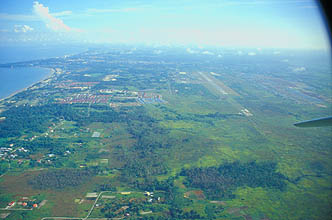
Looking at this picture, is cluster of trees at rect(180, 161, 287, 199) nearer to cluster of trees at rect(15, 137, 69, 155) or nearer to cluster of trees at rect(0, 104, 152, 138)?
cluster of trees at rect(15, 137, 69, 155)

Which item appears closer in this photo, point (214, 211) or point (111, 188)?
point (214, 211)

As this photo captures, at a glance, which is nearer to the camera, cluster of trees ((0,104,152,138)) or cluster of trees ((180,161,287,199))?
cluster of trees ((180,161,287,199))

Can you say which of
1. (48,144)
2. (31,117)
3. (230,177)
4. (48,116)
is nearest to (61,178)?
(48,144)

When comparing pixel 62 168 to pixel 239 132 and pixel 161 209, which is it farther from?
pixel 239 132

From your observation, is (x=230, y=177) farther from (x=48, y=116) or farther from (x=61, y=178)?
(x=48, y=116)

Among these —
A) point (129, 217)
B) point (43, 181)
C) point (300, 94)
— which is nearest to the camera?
point (129, 217)

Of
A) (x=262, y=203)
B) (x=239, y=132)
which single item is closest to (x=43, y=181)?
(x=262, y=203)

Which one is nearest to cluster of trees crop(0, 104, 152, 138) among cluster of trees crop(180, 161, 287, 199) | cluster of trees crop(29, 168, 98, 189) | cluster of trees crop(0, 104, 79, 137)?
cluster of trees crop(0, 104, 79, 137)
